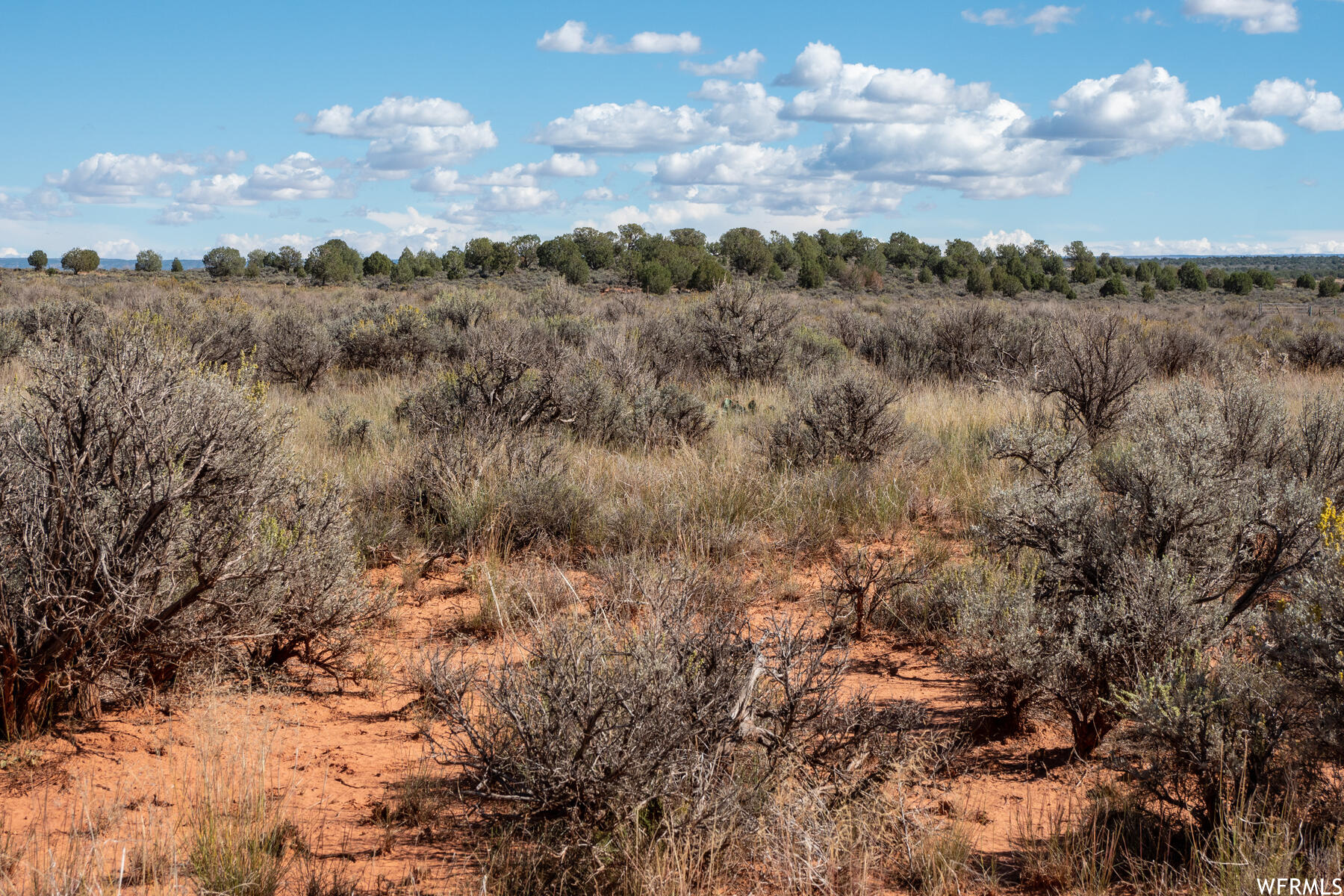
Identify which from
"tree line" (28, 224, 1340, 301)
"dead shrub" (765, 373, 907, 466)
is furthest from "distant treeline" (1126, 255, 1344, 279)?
"dead shrub" (765, 373, 907, 466)

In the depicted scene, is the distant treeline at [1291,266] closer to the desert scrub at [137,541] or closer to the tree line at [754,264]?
the tree line at [754,264]

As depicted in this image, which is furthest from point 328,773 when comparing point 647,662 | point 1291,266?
point 1291,266

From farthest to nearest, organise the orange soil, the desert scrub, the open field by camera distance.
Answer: the desert scrub → the orange soil → the open field

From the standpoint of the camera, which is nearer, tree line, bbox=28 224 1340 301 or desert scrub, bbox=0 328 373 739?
desert scrub, bbox=0 328 373 739

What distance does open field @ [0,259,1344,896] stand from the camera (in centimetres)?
296

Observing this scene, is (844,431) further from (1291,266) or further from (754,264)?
(1291,266)

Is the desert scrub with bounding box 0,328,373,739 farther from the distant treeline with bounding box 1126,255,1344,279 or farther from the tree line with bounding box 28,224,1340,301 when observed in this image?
the distant treeline with bounding box 1126,255,1344,279

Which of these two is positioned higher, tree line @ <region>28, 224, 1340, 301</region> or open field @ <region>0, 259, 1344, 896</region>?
tree line @ <region>28, 224, 1340, 301</region>

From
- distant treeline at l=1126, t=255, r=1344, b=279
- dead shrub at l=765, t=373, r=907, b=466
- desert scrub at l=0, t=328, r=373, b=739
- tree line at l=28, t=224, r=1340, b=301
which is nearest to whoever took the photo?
desert scrub at l=0, t=328, r=373, b=739

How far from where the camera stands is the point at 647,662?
3.17 metres

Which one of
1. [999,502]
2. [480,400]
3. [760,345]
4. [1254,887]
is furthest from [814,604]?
[760,345]

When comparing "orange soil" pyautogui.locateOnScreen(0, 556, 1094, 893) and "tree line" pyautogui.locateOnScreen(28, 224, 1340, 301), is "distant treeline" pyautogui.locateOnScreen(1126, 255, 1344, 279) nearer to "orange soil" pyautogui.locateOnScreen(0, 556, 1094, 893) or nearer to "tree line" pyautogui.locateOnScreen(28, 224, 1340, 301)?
"tree line" pyautogui.locateOnScreen(28, 224, 1340, 301)

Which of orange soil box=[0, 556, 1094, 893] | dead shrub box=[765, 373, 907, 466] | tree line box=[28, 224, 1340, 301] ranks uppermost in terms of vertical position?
tree line box=[28, 224, 1340, 301]

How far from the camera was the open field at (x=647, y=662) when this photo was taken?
2959 mm
